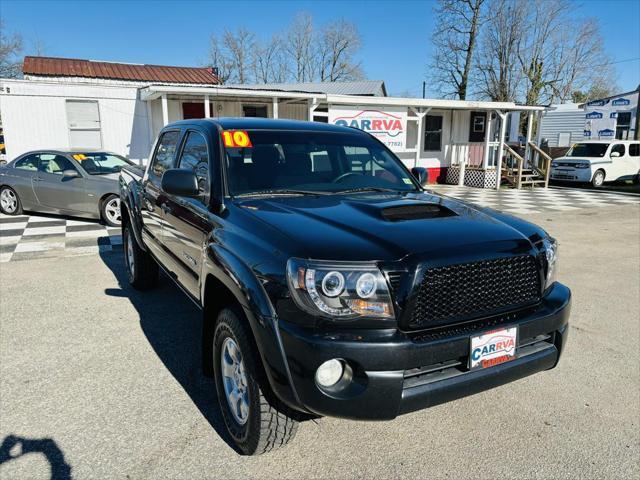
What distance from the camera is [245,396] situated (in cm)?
244

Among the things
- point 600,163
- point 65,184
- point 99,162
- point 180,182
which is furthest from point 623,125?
point 180,182

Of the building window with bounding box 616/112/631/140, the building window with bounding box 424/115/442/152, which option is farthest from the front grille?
the building window with bounding box 616/112/631/140

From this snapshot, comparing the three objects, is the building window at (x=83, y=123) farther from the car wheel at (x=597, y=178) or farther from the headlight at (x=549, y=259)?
the car wheel at (x=597, y=178)

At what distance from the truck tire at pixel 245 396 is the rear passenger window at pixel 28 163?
28.1 ft

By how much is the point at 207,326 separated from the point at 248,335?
27.2 inches

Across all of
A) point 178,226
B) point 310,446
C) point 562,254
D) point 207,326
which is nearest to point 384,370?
point 310,446

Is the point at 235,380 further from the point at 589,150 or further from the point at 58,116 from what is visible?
the point at 589,150

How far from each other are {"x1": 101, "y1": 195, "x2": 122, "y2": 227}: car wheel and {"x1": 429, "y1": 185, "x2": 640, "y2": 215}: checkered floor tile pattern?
8.94 meters

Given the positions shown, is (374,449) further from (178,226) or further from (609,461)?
(178,226)

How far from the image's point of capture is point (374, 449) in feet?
8.49

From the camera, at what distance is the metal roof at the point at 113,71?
756 inches

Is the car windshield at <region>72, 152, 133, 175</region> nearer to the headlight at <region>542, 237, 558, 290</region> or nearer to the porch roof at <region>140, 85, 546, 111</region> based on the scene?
the porch roof at <region>140, 85, 546, 111</region>

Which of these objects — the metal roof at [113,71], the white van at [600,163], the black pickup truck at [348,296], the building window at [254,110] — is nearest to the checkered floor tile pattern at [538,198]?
the white van at [600,163]

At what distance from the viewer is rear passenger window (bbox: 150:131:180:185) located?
3977mm
